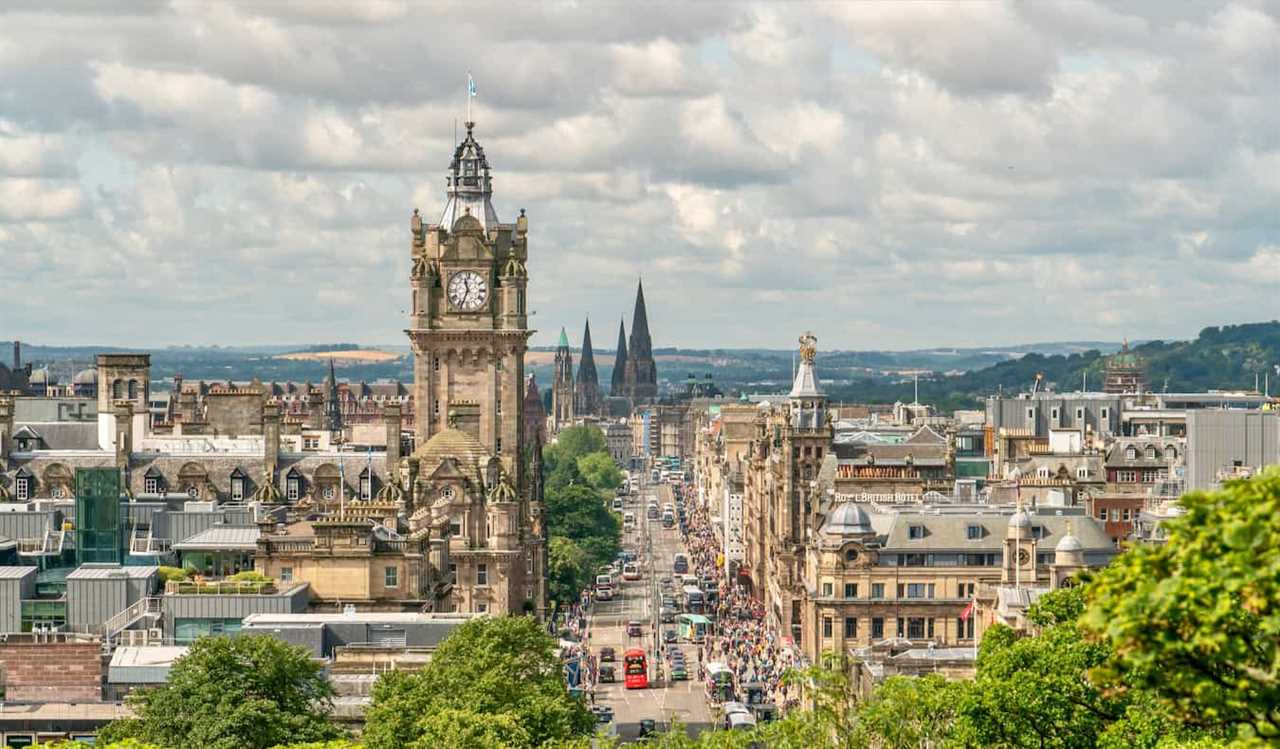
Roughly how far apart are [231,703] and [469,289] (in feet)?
296

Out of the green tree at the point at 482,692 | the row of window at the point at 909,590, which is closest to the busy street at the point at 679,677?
the row of window at the point at 909,590

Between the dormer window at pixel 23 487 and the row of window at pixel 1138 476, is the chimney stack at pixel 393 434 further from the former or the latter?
the row of window at pixel 1138 476

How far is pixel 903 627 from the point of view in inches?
5984

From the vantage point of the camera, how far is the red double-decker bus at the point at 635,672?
6427 inches

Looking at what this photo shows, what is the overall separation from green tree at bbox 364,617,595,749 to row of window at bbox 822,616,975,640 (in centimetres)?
5223

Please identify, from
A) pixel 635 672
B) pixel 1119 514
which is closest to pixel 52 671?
pixel 635 672

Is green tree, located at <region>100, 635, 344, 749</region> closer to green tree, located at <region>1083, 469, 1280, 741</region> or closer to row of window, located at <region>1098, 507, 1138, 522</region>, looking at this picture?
green tree, located at <region>1083, 469, 1280, 741</region>

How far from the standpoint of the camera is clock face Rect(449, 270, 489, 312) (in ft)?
577

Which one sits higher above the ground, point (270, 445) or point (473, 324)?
point (473, 324)

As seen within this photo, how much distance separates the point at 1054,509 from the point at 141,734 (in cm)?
8221

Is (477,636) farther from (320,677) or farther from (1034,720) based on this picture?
(1034,720)

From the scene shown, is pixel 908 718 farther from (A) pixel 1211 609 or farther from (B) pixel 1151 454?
(B) pixel 1151 454

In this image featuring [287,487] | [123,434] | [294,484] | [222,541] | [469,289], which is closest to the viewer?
[222,541]

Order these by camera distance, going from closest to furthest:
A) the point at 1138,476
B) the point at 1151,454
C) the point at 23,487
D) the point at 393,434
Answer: the point at 23,487 < the point at 393,434 < the point at 1138,476 < the point at 1151,454
